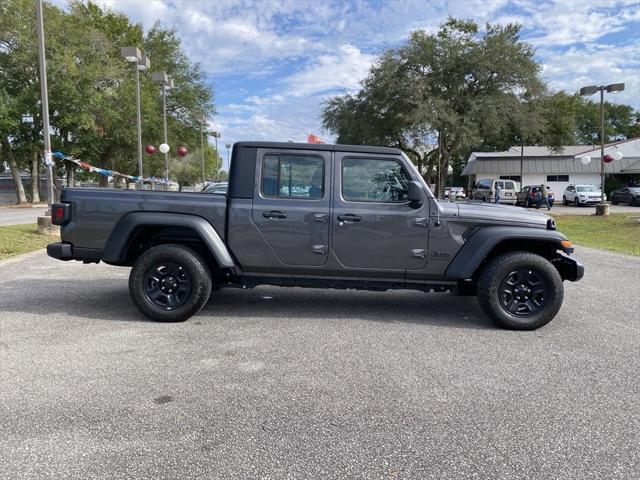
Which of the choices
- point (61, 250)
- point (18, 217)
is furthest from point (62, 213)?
point (18, 217)

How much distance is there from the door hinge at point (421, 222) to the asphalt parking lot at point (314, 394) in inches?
42.3

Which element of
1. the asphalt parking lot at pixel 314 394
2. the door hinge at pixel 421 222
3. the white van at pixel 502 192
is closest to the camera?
the asphalt parking lot at pixel 314 394

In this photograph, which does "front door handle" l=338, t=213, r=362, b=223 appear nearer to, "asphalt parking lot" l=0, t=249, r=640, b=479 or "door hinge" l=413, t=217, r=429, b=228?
"door hinge" l=413, t=217, r=429, b=228

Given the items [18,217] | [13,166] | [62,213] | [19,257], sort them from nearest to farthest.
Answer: [62,213]
[19,257]
[18,217]
[13,166]

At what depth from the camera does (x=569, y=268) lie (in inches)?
214

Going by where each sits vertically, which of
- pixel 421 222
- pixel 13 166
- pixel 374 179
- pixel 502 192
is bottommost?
pixel 421 222

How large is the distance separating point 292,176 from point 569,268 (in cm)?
316

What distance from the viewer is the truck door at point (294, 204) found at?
5184 mm

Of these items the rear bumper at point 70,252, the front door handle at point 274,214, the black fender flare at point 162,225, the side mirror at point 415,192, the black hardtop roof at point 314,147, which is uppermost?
the black hardtop roof at point 314,147

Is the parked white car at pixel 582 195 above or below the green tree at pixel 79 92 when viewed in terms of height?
below

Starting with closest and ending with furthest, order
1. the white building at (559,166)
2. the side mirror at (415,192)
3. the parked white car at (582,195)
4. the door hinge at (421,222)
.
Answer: the side mirror at (415,192)
the door hinge at (421,222)
the parked white car at (582,195)
the white building at (559,166)

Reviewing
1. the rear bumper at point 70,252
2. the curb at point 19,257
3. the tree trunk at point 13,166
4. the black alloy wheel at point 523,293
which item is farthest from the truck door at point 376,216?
the tree trunk at point 13,166

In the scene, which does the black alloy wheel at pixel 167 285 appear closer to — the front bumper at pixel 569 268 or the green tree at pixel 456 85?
the front bumper at pixel 569 268

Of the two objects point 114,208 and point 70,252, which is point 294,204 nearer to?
point 114,208
